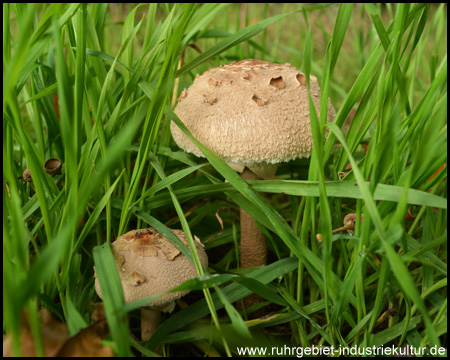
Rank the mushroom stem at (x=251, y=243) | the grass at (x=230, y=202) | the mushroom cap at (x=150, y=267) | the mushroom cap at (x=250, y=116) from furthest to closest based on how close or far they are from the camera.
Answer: the mushroom stem at (x=251, y=243) → the mushroom cap at (x=250, y=116) → the mushroom cap at (x=150, y=267) → the grass at (x=230, y=202)

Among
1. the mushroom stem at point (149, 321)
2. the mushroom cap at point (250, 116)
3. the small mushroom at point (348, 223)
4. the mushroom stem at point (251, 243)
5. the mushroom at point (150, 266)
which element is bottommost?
the mushroom stem at point (149, 321)

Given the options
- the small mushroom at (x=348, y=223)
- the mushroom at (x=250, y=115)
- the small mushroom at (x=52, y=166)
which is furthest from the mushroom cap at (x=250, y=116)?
the small mushroom at (x=52, y=166)

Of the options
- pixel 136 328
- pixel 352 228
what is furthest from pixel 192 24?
pixel 136 328

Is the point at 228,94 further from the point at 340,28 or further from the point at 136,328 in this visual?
the point at 136,328

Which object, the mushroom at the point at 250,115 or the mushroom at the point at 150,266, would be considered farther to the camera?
the mushroom at the point at 250,115

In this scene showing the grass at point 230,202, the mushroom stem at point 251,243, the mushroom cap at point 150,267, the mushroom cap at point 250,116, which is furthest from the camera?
the mushroom stem at point 251,243

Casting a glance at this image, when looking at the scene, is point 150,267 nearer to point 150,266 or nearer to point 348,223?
point 150,266

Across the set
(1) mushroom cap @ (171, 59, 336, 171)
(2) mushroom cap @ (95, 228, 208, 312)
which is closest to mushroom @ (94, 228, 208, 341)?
(2) mushroom cap @ (95, 228, 208, 312)

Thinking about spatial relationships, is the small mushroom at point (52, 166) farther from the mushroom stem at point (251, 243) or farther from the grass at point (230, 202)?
the mushroom stem at point (251, 243)
